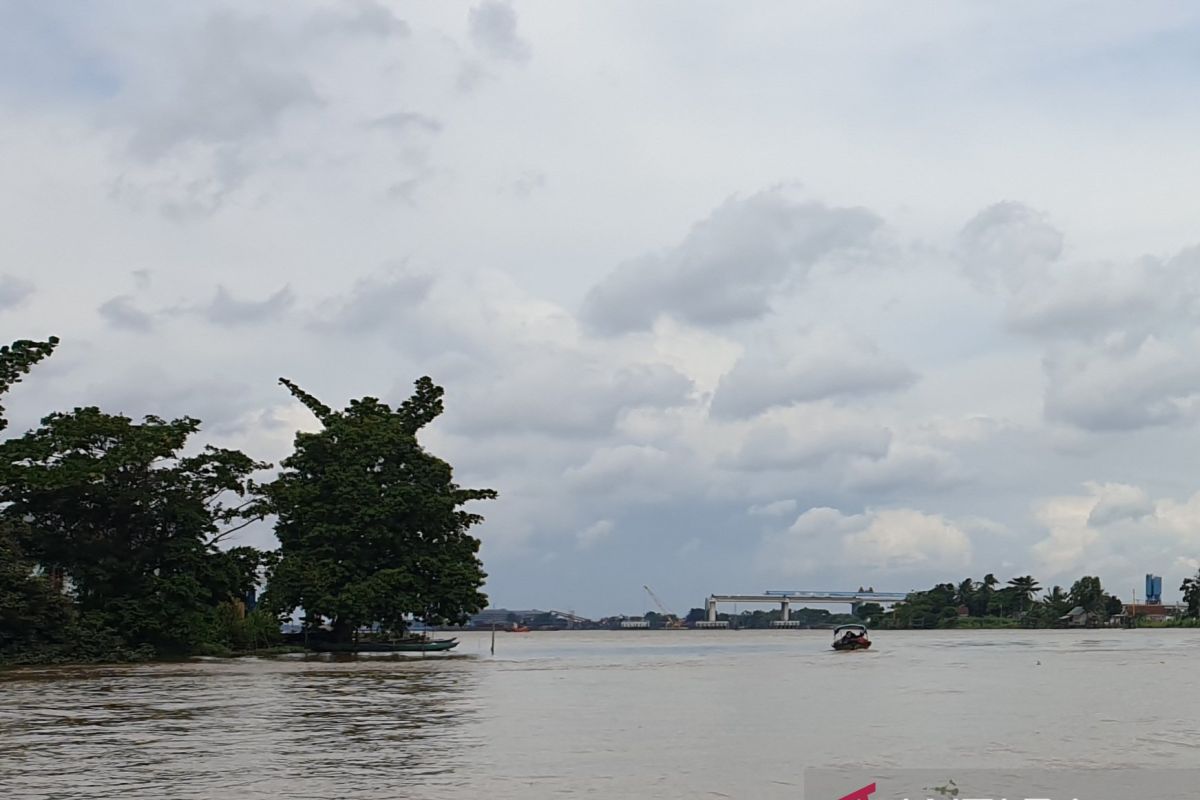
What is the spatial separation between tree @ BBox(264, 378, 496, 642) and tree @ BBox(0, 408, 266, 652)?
3.81m

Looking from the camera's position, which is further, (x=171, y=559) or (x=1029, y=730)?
(x=171, y=559)

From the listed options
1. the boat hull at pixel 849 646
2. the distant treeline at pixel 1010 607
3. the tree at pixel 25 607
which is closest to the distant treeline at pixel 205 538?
the tree at pixel 25 607

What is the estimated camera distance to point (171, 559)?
44.6m

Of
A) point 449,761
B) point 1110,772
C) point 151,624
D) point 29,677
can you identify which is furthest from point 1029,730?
point 151,624

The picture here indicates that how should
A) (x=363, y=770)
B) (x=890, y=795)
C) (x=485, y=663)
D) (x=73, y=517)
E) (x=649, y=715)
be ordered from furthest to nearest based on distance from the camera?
(x=485, y=663), (x=73, y=517), (x=649, y=715), (x=363, y=770), (x=890, y=795)

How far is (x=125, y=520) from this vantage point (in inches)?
1747

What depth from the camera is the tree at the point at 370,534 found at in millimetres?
48906

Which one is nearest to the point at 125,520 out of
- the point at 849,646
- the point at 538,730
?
the point at 538,730

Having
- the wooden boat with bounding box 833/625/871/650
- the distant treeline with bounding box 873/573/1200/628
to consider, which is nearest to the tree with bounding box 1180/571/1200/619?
the distant treeline with bounding box 873/573/1200/628

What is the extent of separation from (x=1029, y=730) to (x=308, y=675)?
72.8 feet

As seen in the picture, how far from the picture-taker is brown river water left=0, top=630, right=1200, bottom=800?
1545 cm

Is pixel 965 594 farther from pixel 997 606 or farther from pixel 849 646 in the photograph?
pixel 849 646

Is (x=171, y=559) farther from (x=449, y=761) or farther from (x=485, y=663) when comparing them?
(x=449, y=761)

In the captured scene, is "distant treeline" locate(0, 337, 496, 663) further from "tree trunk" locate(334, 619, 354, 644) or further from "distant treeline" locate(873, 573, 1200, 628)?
"distant treeline" locate(873, 573, 1200, 628)
